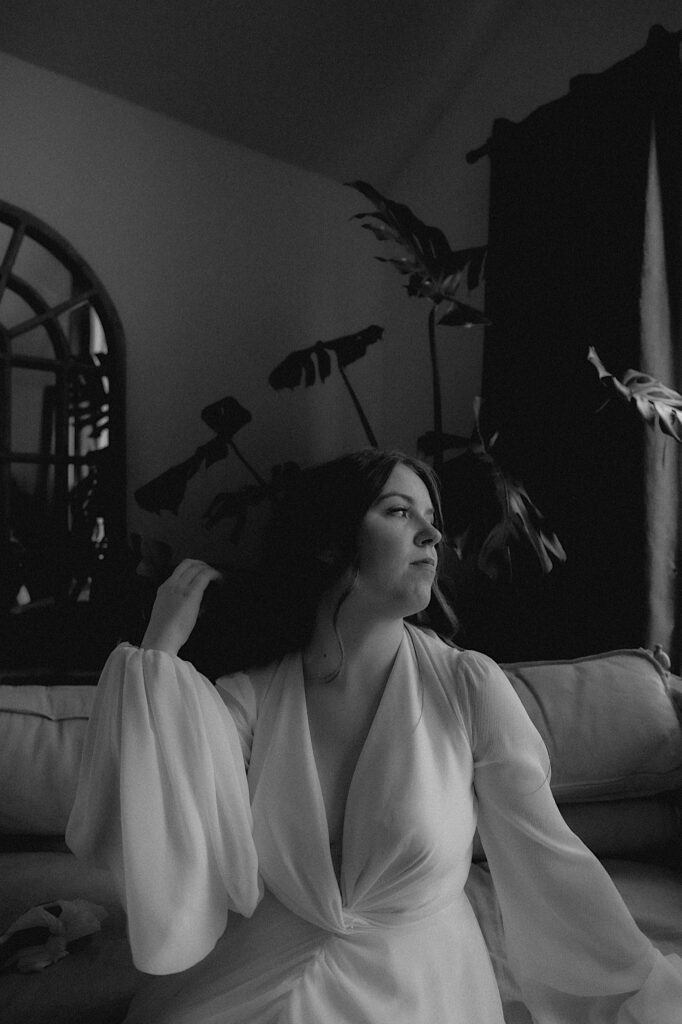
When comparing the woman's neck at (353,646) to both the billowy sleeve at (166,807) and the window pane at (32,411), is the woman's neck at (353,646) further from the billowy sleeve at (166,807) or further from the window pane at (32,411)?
the window pane at (32,411)

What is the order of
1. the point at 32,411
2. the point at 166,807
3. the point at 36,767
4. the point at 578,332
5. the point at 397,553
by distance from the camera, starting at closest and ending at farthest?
the point at 166,807 → the point at 397,553 → the point at 36,767 → the point at 578,332 → the point at 32,411

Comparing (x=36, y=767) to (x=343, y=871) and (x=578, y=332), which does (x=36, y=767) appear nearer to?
(x=343, y=871)

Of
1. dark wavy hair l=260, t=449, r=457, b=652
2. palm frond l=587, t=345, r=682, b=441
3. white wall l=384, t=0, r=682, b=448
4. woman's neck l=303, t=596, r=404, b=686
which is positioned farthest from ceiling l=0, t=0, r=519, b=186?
woman's neck l=303, t=596, r=404, b=686

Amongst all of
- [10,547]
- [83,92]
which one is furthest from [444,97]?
[10,547]

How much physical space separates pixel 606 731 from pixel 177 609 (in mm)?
881

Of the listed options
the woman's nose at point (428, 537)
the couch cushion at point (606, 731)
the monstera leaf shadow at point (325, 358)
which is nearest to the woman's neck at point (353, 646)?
the woman's nose at point (428, 537)

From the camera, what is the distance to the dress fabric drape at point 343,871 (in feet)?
3.14

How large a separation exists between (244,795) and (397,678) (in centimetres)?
27

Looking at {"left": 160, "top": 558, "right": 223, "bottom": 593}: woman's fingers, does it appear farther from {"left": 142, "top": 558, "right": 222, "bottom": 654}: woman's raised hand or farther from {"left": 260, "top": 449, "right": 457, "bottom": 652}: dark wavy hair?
{"left": 260, "top": 449, "right": 457, "bottom": 652}: dark wavy hair

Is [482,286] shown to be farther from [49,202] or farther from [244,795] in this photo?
[244,795]

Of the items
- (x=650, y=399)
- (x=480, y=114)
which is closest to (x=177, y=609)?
(x=650, y=399)

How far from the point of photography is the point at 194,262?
103 inches

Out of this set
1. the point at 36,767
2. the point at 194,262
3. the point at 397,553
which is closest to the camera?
the point at 397,553

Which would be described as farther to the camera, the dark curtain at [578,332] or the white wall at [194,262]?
the white wall at [194,262]
